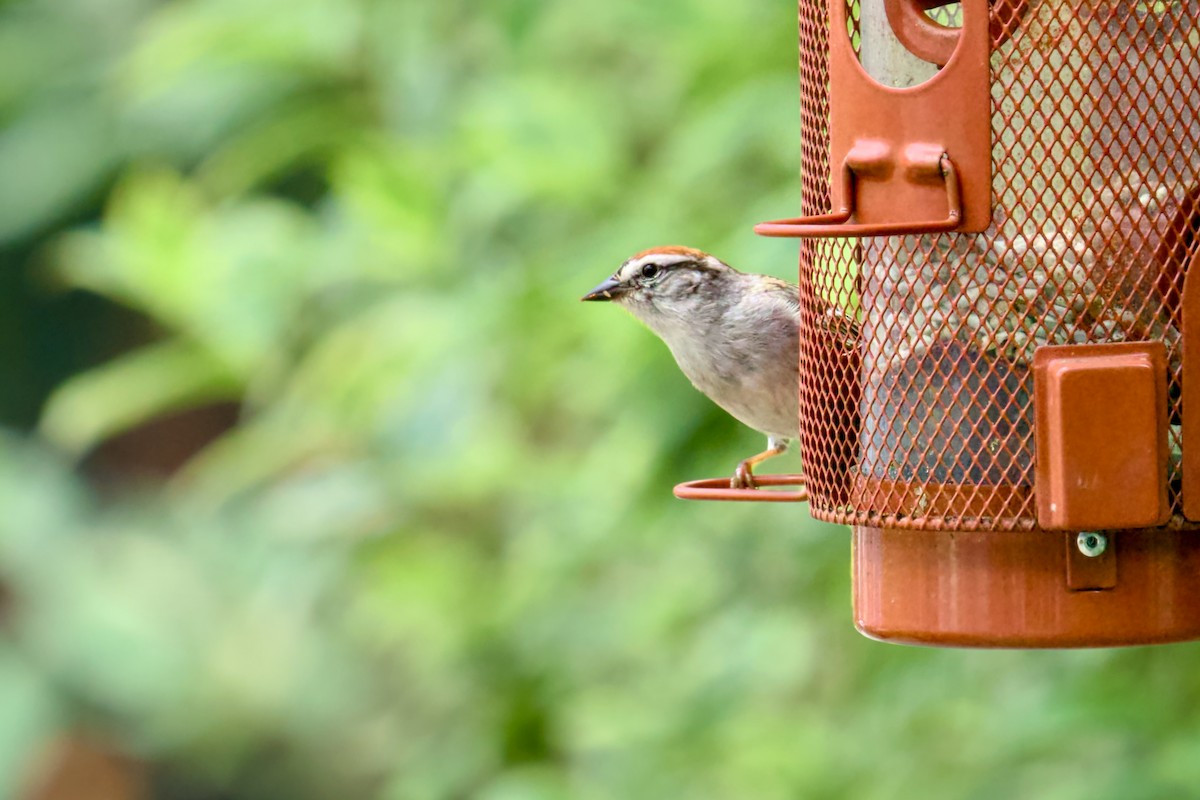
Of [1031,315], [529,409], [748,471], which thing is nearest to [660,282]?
[748,471]

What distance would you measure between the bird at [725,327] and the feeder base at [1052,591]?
102 centimetres

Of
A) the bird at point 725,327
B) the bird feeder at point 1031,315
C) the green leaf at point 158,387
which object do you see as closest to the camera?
the bird feeder at point 1031,315

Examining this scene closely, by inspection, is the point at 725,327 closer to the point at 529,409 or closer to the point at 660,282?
the point at 660,282

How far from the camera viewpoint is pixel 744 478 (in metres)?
3.97

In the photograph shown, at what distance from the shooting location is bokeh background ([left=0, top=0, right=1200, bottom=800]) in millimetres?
4410

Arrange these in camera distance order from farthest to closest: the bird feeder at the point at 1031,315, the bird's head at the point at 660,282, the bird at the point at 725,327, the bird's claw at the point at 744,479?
the bird's head at the point at 660,282 < the bird at the point at 725,327 < the bird's claw at the point at 744,479 < the bird feeder at the point at 1031,315

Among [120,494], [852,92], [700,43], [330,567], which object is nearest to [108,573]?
[120,494]

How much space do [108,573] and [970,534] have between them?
7514 millimetres

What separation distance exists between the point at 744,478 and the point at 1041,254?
45.4 inches

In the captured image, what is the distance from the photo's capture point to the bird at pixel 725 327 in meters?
4.07

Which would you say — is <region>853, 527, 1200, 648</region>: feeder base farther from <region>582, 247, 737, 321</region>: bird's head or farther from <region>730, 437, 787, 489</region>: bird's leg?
<region>582, 247, 737, 321</region>: bird's head

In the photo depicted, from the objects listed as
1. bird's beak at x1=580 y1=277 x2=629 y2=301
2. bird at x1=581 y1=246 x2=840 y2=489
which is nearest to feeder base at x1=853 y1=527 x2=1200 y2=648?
bird at x1=581 y1=246 x2=840 y2=489

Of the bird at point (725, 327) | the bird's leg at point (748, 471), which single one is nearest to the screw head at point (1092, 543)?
the bird's leg at point (748, 471)

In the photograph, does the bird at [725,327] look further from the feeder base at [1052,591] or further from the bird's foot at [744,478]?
the feeder base at [1052,591]
